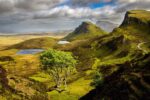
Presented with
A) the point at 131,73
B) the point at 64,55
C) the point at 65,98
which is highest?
the point at 131,73

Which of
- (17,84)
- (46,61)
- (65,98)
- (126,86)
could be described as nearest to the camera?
(126,86)

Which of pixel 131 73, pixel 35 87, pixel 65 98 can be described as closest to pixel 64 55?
pixel 65 98

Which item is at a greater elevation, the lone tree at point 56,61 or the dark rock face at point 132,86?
the dark rock face at point 132,86

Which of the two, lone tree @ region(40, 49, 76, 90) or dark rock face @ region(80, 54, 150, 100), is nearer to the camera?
dark rock face @ region(80, 54, 150, 100)

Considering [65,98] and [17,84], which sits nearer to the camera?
[17,84]

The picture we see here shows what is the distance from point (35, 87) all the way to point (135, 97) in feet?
124

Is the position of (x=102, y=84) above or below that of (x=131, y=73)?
below

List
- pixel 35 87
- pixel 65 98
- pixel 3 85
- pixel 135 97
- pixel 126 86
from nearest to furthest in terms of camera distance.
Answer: pixel 135 97
pixel 126 86
pixel 3 85
pixel 35 87
pixel 65 98

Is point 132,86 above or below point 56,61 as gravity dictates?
above

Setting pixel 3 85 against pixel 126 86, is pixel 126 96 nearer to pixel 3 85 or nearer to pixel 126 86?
pixel 126 86

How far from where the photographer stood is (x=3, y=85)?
81750 millimetres

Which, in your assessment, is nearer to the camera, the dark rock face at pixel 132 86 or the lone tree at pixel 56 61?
the dark rock face at pixel 132 86

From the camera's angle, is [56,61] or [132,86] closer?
[132,86]

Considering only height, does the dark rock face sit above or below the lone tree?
above
